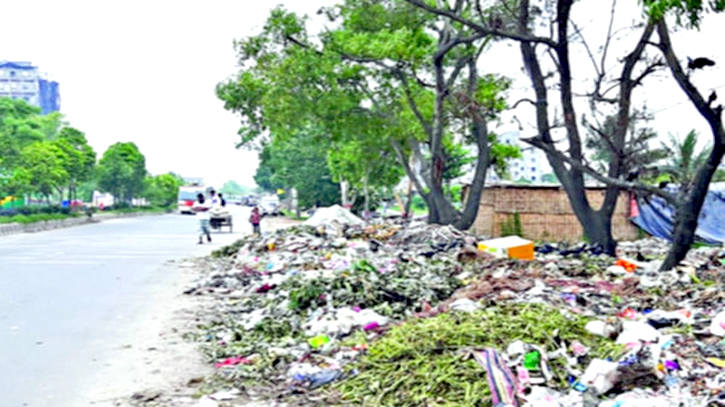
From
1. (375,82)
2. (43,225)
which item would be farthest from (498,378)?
(43,225)

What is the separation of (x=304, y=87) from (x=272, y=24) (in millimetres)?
1962

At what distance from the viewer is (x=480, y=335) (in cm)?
543

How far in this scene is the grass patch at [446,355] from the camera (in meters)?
4.73

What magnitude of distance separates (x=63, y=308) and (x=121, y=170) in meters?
46.7

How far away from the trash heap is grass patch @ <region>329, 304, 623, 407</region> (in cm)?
1

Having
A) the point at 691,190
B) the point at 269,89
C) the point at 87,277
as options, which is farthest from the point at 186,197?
the point at 691,190

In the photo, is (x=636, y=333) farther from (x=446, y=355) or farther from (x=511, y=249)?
(x=511, y=249)

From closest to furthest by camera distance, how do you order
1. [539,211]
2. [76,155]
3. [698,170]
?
[698,170]
[539,211]
[76,155]

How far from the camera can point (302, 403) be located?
16.6ft

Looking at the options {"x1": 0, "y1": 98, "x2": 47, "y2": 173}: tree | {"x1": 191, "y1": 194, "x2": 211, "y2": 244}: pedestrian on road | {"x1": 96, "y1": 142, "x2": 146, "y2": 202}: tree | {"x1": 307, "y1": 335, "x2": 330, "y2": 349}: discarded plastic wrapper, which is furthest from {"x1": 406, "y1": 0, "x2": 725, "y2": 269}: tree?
{"x1": 96, "y1": 142, "x2": 146, "y2": 202}: tree

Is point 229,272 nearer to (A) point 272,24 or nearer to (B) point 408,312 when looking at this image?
(B) point 408,312

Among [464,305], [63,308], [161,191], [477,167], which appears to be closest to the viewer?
[464,305]

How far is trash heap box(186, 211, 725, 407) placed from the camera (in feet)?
15.0

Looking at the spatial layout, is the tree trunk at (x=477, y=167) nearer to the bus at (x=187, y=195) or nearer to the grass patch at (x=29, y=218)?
the grass patch at (x=29, y=218)
